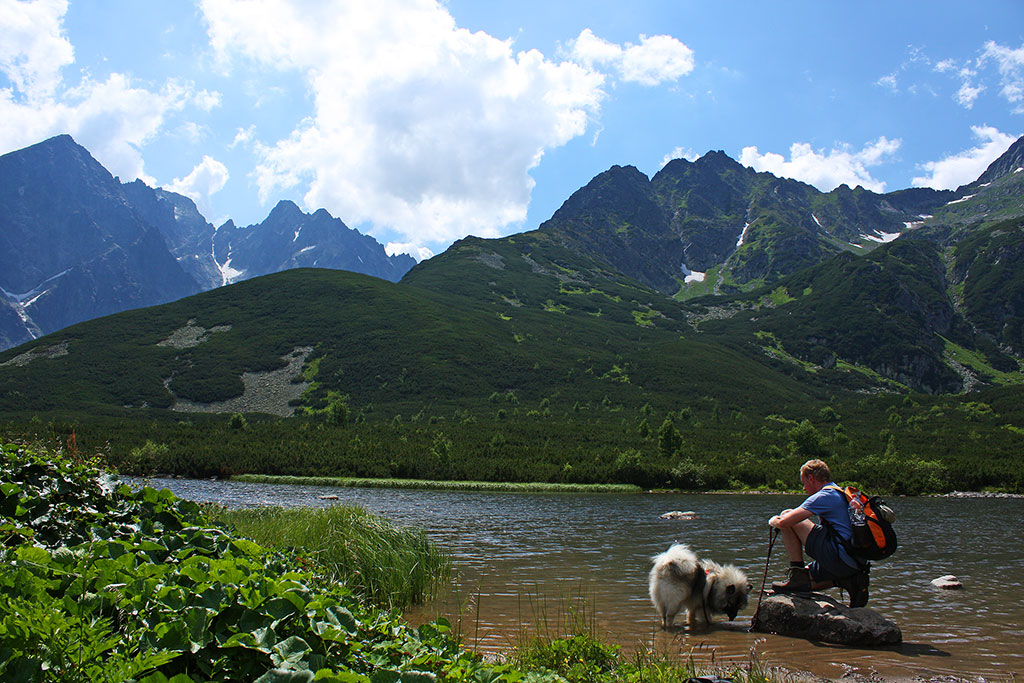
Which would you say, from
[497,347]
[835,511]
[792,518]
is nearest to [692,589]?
[792,518]

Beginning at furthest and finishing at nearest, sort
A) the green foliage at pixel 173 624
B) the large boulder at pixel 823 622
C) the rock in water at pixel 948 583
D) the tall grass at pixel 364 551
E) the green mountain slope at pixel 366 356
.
A: the green mountain slope at pixel 366 356
the rock in water at pixel 948 583
the tall grass at pixel 364 551
the large boulder at pixel 823 622
the green foliage at pixel 173 624

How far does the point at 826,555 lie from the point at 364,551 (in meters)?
7.26

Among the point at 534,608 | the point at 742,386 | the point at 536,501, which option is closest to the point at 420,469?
the point at 536,501

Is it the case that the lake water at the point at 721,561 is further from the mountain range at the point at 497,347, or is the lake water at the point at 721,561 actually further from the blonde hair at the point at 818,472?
the mountain range at the point at 497,347

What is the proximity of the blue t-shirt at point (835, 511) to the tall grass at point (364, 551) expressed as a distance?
626 centimetres

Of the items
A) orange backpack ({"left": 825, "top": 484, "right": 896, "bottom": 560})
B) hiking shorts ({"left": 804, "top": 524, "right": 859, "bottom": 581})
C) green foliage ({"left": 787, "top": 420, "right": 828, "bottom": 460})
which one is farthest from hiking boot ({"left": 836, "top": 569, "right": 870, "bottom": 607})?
green foliage ({"left": 787, "top": 420, "right": 828, "bottom": 460})

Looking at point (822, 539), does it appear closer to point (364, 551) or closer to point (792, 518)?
point (792, 518)

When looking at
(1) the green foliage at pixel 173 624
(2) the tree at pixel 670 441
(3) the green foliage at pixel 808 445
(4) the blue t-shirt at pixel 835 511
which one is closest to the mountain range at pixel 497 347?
(3) the green foliage at pixel 808 445

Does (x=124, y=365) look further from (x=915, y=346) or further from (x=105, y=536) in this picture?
(x=915, y=346)

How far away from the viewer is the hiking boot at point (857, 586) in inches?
333

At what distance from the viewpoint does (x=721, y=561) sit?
1608 cm

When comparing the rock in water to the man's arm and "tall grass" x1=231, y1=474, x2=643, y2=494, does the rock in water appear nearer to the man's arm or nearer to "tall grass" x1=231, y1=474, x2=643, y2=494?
the man's arm

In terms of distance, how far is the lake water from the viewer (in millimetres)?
7777

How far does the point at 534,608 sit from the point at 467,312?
461 ft
